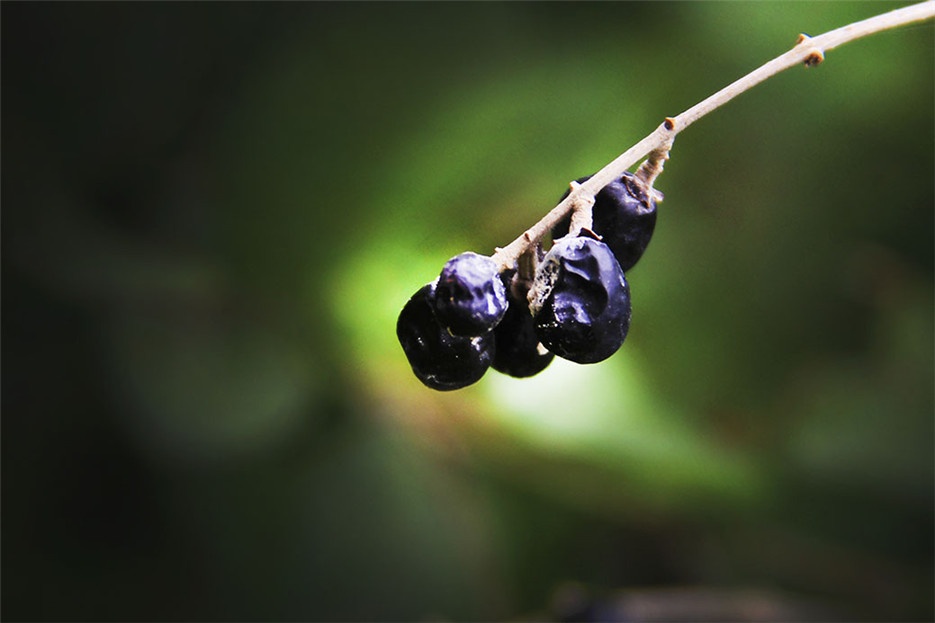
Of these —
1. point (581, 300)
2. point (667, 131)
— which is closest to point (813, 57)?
point (667, 131)

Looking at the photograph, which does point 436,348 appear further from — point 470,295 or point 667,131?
point 667,131

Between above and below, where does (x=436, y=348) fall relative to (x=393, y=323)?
below

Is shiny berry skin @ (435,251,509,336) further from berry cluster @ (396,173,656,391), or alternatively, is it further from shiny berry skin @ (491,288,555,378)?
shiny berry skin @ (491,288,555,378)

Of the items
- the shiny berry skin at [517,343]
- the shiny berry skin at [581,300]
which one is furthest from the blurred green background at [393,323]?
the shiny berry skin at [581,300]

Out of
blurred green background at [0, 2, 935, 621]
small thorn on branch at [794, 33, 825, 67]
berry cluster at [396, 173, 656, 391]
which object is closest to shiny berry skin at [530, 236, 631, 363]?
berry cluster at [396, 173, 656, 391]

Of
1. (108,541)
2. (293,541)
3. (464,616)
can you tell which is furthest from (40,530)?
(464,616)
